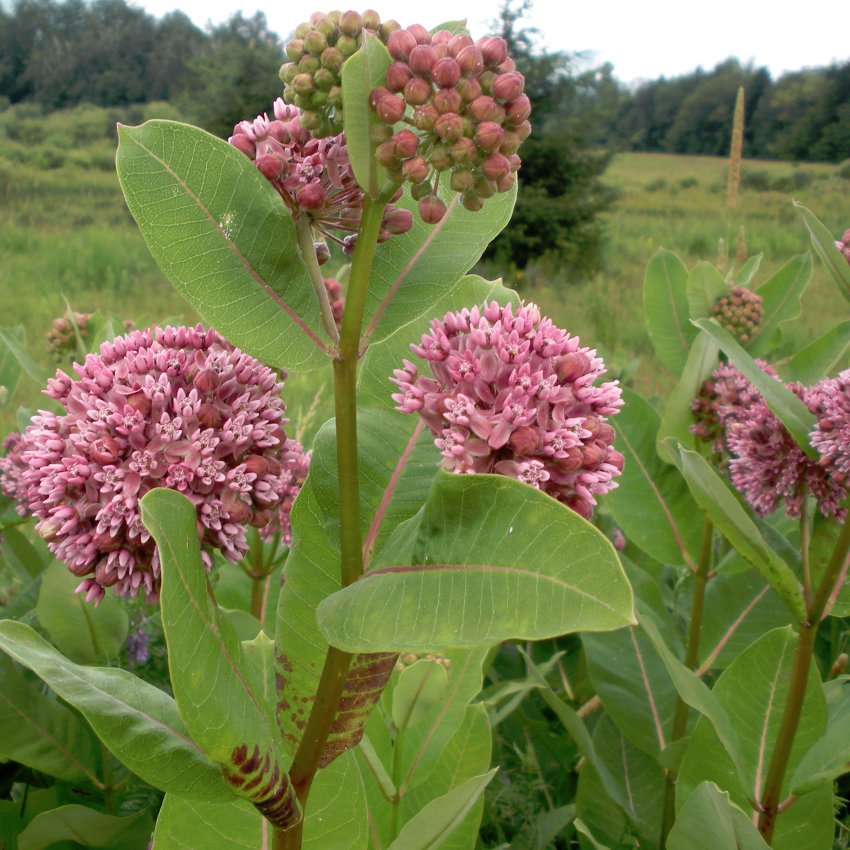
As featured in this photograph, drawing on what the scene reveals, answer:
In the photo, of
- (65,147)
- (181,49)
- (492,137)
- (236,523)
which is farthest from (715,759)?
(181,49)

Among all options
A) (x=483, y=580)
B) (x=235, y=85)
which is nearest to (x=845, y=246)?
(x=483, y=580)

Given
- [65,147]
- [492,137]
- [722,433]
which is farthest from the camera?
[65,147]

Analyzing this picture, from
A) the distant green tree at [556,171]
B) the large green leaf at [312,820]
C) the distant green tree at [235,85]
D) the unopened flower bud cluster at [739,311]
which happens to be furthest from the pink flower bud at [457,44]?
the distant green tree at [235,85]

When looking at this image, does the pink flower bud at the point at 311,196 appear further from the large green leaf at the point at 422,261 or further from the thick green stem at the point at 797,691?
the thick green stem at the point at 797,691

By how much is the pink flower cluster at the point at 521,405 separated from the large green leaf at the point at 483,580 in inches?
2.9

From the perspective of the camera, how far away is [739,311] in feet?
7.14

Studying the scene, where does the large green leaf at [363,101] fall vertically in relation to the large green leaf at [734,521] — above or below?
above

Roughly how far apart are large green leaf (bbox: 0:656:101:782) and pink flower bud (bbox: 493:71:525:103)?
1373 millimetres

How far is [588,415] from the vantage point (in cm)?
92

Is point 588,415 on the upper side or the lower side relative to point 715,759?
upper

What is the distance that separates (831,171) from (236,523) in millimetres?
27336

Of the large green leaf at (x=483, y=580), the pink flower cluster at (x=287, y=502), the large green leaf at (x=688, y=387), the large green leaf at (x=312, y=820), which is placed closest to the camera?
the large green leaf at (x=483, y=580)

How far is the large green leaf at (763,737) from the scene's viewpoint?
5.14 ft

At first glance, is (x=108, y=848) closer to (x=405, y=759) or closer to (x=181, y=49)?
(x=405, y=759)
